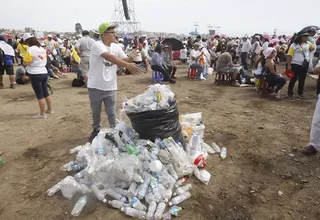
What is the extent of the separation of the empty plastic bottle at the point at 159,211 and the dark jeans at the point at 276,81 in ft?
17.8

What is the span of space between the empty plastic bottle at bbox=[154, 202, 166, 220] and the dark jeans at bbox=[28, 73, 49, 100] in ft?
12.2

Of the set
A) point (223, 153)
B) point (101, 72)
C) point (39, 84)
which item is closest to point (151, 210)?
point (223, 153)

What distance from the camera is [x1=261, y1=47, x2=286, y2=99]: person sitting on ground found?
6.53 meters

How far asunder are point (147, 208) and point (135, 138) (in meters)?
1.03

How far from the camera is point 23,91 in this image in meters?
8.12

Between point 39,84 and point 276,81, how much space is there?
19.5 feet

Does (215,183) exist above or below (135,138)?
below

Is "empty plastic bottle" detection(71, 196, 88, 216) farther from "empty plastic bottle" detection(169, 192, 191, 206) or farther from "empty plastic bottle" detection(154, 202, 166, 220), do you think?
"empty plastic bottle" detection(169, 192, 191, 206)

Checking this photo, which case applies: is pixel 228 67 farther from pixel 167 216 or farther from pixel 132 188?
pixel 167 216

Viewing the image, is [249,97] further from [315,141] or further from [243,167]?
[243,167]

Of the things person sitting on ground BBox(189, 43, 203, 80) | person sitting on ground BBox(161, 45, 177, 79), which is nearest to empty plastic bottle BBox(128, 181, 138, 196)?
person sitting on ground BBox(161, 45, 177, 79)

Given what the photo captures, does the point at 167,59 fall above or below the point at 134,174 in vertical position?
above

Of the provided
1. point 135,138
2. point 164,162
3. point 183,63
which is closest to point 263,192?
point 164,162

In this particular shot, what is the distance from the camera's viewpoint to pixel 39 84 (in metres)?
5.02
